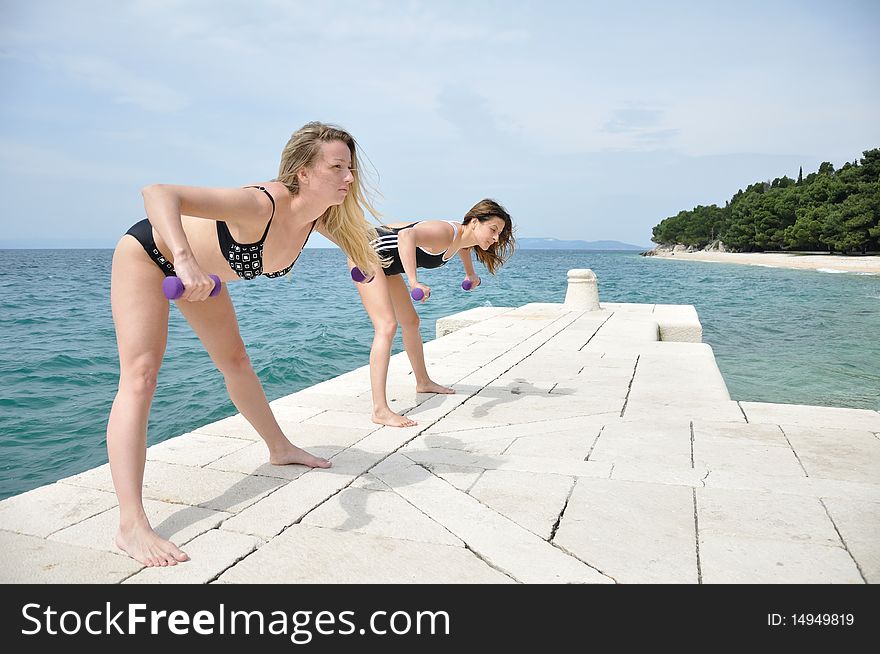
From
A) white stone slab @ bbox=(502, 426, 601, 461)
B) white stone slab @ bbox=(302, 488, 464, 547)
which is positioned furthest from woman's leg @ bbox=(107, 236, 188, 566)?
white stone slab @ bbox=(502, 426, 601, 461)

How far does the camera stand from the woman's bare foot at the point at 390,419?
15.1ft

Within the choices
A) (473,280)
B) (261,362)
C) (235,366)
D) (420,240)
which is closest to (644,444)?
(473,280)

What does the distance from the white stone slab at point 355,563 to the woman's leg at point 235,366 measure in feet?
2.94

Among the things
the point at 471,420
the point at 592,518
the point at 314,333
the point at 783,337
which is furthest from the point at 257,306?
the point at 592,518

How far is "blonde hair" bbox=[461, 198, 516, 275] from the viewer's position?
5.02 metres

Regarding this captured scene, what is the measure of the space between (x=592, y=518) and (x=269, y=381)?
8.86m

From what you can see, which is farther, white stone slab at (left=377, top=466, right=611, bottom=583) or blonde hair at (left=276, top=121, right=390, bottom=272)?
blonde hair at (left=276, top=121, right=390, bottom=272)

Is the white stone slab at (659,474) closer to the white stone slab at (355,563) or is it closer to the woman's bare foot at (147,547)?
the white stone slab at (355,563)

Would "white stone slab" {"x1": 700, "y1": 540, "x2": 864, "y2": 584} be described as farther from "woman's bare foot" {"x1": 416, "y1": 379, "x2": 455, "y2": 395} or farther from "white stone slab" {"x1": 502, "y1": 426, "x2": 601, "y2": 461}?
"woman's bare foot" {"x1": 416, "y1": 379, "x2": 455, "y2": 395}

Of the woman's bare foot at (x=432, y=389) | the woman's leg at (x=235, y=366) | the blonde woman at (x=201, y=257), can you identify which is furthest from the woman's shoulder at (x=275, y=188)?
the woman's bare foot at (x=432, y=389)

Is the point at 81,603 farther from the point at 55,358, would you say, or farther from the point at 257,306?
the point at 257,306

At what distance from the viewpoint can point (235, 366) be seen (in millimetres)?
3322

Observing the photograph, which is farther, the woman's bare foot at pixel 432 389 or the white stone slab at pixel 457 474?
the woman's bare foot at pixel 432 389

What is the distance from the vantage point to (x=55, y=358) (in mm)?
12875
